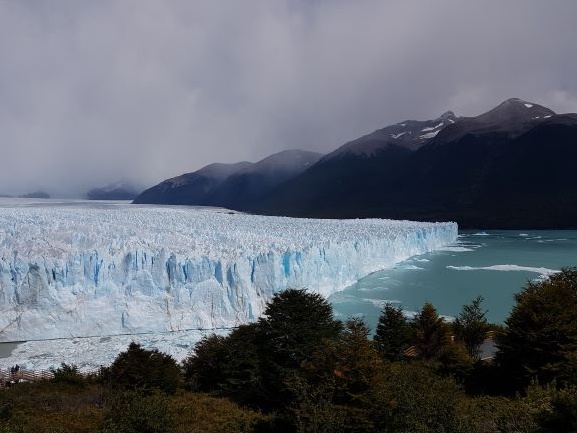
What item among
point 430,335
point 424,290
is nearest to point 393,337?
point 430,335

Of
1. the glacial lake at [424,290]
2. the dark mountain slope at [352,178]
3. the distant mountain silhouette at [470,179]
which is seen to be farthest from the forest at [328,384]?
the dark mountain slope at [352,178]

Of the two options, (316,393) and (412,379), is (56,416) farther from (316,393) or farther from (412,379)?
(412,379)

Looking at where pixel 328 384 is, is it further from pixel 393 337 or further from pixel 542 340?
pixel 393 337

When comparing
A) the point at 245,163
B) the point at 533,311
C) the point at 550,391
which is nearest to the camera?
the point at 550,391

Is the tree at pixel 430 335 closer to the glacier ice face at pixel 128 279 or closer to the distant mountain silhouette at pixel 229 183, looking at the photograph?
the glacier ice face at pixel 128 279

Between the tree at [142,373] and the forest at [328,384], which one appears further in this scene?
the tree at [142,373]

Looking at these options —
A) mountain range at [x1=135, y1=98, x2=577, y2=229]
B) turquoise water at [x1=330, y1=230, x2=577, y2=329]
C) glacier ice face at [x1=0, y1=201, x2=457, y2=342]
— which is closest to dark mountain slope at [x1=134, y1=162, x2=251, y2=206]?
mountain range at [x1=135, y1=98, x2=577, y2=229]

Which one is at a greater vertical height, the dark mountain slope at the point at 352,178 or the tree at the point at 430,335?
the dark mountain slope at the point at 352,178

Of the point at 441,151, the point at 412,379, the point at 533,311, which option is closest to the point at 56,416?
the point at 412,379
